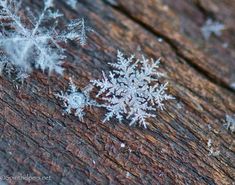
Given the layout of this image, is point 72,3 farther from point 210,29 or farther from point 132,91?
point 210,29

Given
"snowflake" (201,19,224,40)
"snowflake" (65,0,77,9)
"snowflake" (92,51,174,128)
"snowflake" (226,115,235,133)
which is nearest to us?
"snowflake" (92,51,174,128)

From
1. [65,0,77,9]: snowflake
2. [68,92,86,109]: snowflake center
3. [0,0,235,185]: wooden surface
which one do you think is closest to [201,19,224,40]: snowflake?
[0,0,235,185]: wooden surface

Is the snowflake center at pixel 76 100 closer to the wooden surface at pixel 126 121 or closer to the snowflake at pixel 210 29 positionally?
the wooden surface at pixel 126 121

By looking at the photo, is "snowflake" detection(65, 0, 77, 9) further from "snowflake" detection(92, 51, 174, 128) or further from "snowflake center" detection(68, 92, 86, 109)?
"snowflake center" detection(68, 92, 86, 109)

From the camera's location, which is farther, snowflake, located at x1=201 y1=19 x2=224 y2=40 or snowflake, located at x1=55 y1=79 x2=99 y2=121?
snowflake, located at x1=201 y1=19 x2=224 y2=40

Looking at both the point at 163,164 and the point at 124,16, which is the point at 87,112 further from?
the point at 124,16

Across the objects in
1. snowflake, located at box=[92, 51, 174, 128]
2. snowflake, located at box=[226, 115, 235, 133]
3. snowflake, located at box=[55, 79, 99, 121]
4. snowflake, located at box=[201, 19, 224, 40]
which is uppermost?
snowflake, located at box=[201, 19, 224, 40]

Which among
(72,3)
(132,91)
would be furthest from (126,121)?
(72,3)
